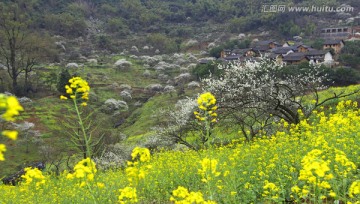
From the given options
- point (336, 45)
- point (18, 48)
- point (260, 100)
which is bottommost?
point (260, 100)

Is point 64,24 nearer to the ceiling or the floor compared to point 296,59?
nearer to the ceiling

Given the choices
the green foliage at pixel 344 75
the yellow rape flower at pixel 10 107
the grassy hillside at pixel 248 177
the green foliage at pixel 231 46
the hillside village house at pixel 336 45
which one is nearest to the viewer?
the yellow rape flower at pixel 10 107

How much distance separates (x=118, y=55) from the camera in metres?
75.2

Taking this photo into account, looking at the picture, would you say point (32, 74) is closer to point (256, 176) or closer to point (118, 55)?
point (118, 55)

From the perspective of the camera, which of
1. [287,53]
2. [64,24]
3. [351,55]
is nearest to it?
[351,55]

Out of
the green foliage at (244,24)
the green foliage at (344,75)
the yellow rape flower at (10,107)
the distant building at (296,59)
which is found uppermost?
the green foliage at (244,24)

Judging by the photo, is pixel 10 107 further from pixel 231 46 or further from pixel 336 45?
pixel 231 46

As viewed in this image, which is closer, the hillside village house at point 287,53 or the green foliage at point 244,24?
the hillside village house at point 287,53

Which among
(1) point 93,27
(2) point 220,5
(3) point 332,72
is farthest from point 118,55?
(3) point 332,72

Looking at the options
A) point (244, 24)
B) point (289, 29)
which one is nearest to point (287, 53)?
point (289, 29)

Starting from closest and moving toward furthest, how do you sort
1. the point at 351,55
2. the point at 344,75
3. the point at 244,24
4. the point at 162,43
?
1. the point at 344,75
2. the point at 351,55
3. the point at 162,43
4. the point at 244,24

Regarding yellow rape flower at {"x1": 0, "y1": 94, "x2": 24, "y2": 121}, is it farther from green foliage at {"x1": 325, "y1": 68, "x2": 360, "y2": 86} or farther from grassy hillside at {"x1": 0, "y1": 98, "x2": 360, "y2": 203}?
green foliage at {"x1": 325, "y1": 68, "x2": 360, "y2": 86}

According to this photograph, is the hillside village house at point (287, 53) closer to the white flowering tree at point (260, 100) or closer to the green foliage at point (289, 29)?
the green foliage at point (289, 29)

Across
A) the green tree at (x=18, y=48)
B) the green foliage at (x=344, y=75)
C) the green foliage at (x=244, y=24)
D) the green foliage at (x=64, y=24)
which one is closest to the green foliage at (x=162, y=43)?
the green foliage at (x=244, y=24)
